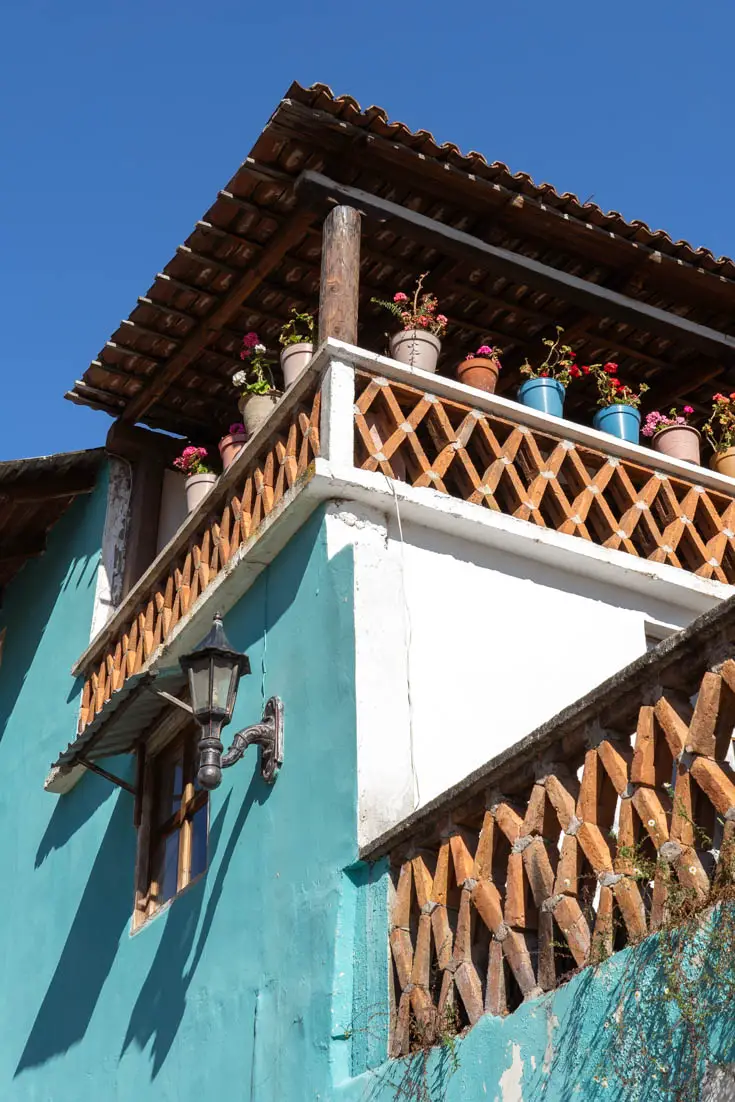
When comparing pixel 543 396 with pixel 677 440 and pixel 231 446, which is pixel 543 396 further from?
pixel 231 446

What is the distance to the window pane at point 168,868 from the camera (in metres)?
7.75

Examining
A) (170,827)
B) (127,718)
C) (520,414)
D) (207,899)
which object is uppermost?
(520,414)

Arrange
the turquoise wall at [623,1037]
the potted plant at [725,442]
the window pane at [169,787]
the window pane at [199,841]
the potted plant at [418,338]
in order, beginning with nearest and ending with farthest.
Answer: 1. the turquoise wall at [623,1037]
2. the window pane at [199,841]
3. the potted plant at [418,338]
4. the window pane at [169,787]
5. the potted plant at [725,442]

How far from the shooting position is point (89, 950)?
27.7 feet

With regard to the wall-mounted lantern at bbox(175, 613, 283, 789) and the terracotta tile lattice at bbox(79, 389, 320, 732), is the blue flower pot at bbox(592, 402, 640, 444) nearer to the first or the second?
the terracotta tile lattice at bbox(79, 389, 320, 732)

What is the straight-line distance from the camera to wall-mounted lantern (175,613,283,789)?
20.4 ft

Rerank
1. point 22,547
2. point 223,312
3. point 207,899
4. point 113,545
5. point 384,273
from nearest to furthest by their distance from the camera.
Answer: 1. point 207,899
2. point 384,273
3. point 223,312
4. point 113,545
5. point 22,547

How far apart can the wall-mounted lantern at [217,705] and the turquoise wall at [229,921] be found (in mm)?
158

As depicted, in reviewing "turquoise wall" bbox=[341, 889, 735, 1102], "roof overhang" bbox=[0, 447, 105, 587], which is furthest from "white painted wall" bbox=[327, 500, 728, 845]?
"roof overhang" bbox=[0, 447, 105, 587]

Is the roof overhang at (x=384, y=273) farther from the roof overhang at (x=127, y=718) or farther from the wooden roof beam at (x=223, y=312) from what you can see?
the roof overhang at (x=127, y=718)

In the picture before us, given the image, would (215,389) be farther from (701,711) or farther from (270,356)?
(701,711)

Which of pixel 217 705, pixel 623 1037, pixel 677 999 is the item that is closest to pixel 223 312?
pixel 217 705

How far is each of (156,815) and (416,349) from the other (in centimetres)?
303

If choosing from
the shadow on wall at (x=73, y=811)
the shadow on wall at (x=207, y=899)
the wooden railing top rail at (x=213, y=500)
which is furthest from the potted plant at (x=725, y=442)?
the shadow on wall at (x=73, y=811)
